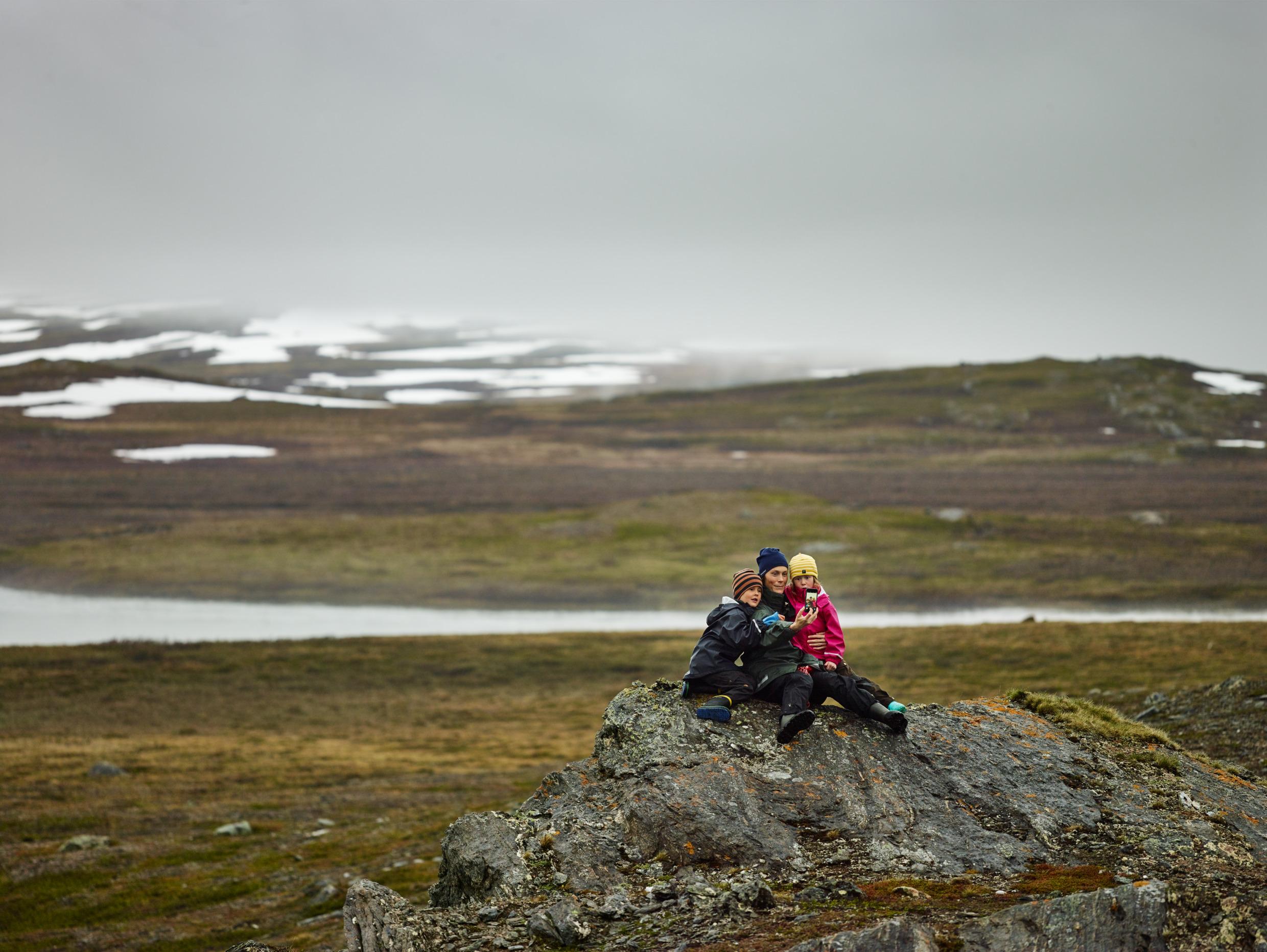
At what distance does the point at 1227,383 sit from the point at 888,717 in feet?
670

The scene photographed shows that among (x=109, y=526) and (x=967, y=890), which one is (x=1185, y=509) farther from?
(x=109, y=526)

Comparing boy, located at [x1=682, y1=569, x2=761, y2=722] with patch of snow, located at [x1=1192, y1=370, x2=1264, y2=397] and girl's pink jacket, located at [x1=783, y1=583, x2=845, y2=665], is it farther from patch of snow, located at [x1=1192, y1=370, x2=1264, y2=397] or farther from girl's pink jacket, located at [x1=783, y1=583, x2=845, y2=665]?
patch of snow, located at [x1=1192, y1=370, x2=1264, y2=397]

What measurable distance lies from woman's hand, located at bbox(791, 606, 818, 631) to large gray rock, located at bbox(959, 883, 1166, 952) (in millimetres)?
4280

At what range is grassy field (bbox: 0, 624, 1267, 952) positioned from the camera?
24547 mm

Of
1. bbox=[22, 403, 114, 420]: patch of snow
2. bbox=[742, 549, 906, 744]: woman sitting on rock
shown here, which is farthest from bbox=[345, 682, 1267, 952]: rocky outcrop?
bbox=[22, 403, 114, 420]: patch of snow

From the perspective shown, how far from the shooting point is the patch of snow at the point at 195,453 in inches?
5118

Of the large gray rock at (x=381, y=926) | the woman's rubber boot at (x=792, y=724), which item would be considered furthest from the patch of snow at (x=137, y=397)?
the woman's rubber boot at (x=792, y=724)

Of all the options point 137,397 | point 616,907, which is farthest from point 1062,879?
point 137,397

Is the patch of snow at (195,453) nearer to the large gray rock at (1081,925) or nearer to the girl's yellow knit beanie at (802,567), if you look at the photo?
the girl's yellow knit beanie at (802,567)

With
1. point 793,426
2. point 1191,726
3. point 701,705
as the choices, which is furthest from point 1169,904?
point 793,426

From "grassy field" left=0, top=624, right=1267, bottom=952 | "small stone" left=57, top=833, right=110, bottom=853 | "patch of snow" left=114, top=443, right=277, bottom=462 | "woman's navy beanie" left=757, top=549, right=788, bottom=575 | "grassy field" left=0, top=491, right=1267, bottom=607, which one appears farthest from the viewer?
"patch of snow" left=114, top=443, right=277, bottom=462

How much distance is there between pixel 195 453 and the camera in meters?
135

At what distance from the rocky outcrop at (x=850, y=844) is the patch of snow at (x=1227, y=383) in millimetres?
186631

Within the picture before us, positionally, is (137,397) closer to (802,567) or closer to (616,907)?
(802,567)
